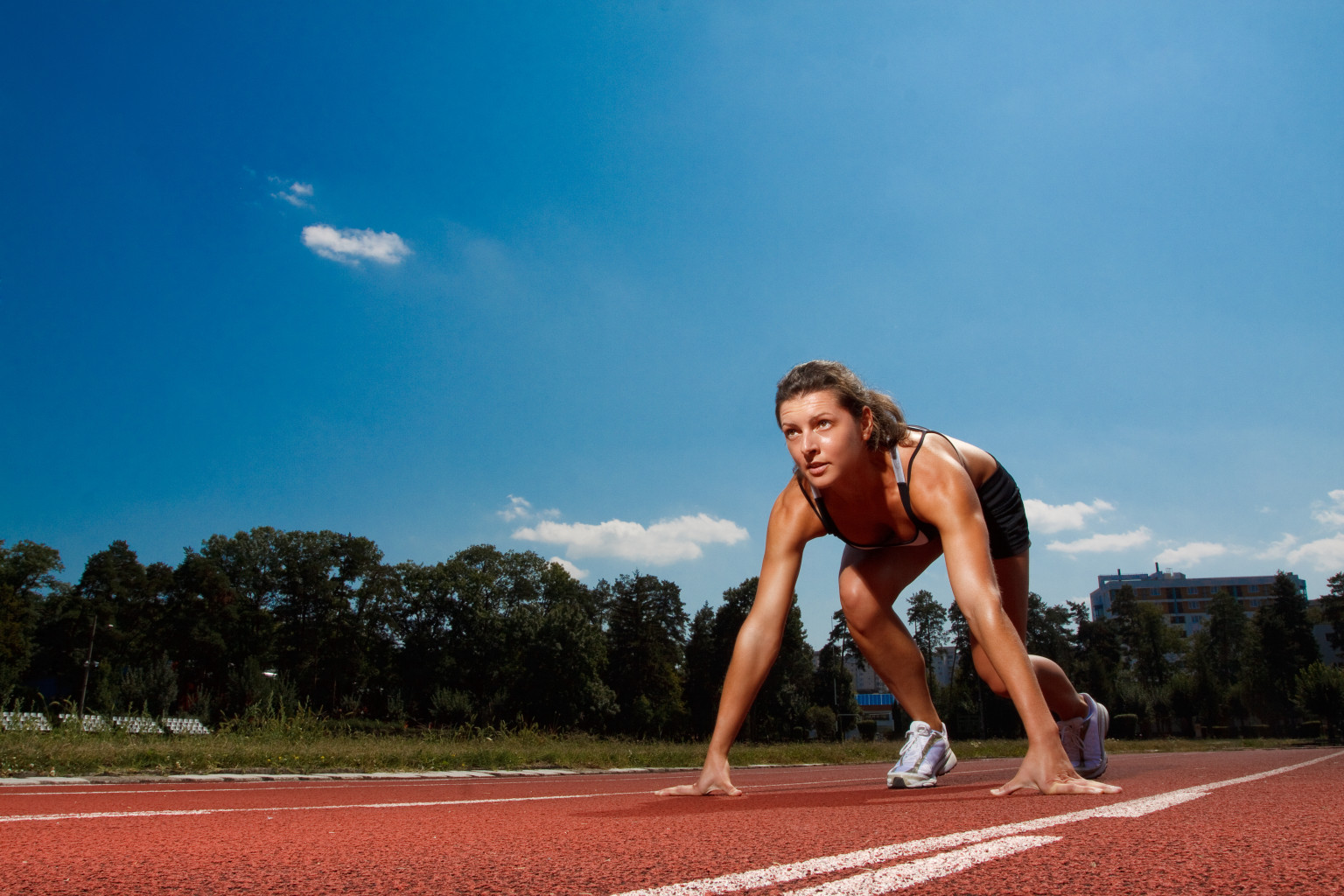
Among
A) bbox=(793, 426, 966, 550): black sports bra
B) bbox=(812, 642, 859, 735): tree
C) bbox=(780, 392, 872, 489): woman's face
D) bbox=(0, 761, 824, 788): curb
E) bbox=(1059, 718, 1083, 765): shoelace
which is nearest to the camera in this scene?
bbox=(780, 392, 872, 489): woman's face

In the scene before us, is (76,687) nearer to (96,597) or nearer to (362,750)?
(96,597)

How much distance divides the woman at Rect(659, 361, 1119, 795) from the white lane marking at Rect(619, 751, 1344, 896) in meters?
0.41

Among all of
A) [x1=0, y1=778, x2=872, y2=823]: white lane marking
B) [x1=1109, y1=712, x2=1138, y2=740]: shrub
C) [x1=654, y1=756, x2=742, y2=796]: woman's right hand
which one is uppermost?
[x1=654, y1=756, x2=742, y2=796]: woman's right hand

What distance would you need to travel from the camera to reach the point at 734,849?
1.89 metres

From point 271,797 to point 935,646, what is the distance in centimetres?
8046

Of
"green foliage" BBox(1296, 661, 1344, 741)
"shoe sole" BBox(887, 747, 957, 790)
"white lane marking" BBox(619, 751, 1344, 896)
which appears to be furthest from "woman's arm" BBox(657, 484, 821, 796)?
"green foliage" BBox(1296, 661, 1344, 741)

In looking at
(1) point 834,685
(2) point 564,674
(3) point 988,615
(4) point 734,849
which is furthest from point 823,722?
(4) point 734,849

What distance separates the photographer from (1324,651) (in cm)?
9612

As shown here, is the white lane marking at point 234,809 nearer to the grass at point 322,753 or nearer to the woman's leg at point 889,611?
the woman's leg at point 889,611

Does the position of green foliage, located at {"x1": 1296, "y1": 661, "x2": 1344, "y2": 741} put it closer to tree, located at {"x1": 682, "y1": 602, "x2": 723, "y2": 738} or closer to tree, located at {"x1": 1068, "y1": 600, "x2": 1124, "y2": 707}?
tree, located at {"x1": 1068, "y1": 600, "x2": 1124, "y2": 707}

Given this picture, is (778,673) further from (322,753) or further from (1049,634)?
(322,753)

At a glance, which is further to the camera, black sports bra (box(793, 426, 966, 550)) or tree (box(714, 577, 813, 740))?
tree (box(714, 577, 813, 740))

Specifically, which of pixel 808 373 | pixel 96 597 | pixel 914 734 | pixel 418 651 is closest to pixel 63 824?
pixel 808 373

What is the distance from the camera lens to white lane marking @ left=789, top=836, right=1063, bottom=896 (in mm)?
1381
